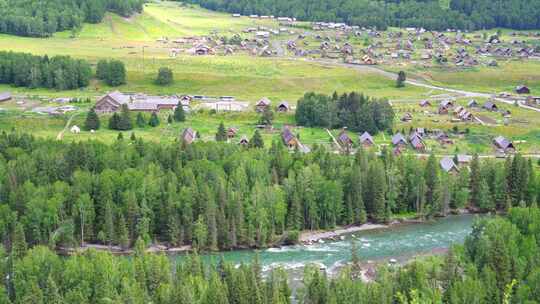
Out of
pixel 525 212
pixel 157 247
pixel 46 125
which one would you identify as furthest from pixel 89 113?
pixel 525 212

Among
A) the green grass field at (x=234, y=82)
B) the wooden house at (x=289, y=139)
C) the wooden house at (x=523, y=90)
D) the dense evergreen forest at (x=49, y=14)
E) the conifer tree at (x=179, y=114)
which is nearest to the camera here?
the wooden house at (x=289, y=139)

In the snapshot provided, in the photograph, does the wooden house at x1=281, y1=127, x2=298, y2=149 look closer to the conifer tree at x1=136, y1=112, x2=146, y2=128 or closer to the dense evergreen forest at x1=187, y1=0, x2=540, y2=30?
the conifer tree at x1=136, y1=112, x2=146, y2=128

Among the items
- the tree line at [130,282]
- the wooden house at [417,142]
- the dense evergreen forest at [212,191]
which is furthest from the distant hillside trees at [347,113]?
the tree line at [130,282]

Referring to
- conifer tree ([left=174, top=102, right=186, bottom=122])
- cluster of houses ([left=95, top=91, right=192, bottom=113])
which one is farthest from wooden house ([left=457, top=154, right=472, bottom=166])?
cluster of houses ([left=95, top=91, right=192, bottom=113])

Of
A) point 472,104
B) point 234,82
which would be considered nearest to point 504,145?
point 472,104

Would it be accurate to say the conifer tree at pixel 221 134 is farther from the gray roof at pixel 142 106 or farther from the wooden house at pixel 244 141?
the gray roof at pixel 142 106

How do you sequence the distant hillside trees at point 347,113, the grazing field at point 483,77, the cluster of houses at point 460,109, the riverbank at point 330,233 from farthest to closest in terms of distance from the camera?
1. the grazing field at point 483,77
2. the cluster of houses at point 460,109
3. the distant hillside trees at point 347,113
4. the riverbank at point 330,233

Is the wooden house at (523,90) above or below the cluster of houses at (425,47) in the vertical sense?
below

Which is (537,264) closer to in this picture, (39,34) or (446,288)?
(446,288)

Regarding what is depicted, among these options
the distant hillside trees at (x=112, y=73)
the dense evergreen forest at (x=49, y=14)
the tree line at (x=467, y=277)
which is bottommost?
the tree line at (x=467, y=277)
